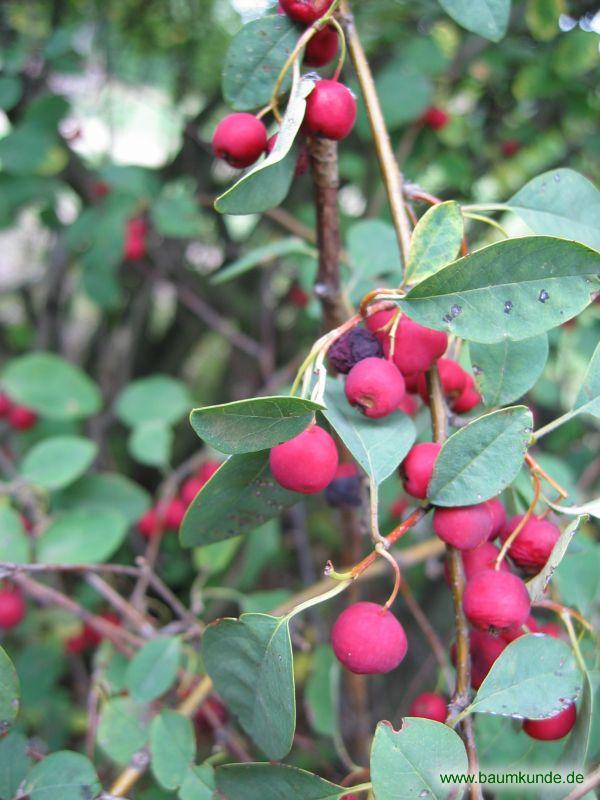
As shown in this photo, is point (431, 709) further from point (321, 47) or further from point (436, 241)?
point (321, 47)

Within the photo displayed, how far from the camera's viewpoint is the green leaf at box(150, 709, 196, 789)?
1.93ft

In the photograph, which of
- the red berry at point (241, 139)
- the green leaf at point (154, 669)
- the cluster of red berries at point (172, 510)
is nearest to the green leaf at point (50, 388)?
the cluster of red berries at point (172, 510)

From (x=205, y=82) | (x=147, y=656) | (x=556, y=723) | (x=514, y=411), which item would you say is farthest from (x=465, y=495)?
(x=205, y=82)

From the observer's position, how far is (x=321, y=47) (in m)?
0.54

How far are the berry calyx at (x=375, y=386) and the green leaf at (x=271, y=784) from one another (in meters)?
0.24

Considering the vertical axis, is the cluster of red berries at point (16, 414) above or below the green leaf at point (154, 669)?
below

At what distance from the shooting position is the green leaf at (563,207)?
0.56 meters

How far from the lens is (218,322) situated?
4.86 ft

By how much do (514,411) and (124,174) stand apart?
1.08 metres

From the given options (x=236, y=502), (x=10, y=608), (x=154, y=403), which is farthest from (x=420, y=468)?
(x=154, y=403)

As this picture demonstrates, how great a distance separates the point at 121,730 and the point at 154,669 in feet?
0.20

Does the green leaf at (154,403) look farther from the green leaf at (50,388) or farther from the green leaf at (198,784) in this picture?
the green leaf at (198,784)

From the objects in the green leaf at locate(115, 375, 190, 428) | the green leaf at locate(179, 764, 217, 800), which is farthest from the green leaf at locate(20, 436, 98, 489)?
the green leaf at locate(179, 764, 217, 800)

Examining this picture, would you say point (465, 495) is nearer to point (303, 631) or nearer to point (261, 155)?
point (261, 155)
